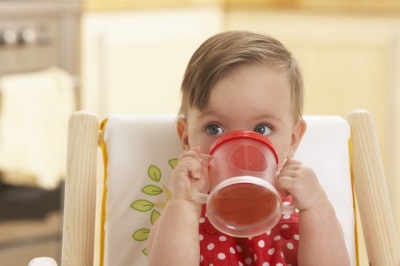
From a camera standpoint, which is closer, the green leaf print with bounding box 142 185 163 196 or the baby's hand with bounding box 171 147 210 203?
the baby's hand with bounding box 171 147 210 203

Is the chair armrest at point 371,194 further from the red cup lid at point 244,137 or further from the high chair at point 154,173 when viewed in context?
the red cup lid at point 244,137

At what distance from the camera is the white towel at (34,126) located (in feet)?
7.92

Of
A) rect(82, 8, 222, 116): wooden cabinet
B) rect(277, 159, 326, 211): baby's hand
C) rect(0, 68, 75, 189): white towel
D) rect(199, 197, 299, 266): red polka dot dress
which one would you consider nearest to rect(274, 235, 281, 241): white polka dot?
rect(199, 197, 299, 266): red polka dot dress

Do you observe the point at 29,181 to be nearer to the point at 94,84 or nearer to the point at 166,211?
the point at 94,84

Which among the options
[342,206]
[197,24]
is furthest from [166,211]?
[197,24]

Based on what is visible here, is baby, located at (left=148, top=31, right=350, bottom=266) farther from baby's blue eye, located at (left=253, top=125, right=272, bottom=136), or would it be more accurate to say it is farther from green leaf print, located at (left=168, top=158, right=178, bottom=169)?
green leaf print, located at (left=168, top=158, right=178, bottom=169)

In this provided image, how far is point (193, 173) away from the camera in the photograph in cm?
125

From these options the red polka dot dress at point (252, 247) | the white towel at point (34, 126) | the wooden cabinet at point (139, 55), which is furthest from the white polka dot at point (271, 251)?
the wooden cabinet at point (139, 55)

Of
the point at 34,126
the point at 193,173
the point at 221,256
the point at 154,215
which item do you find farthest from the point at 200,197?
the point at 34,126

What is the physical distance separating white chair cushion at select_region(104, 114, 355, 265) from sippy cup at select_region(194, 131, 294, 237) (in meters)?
0.30

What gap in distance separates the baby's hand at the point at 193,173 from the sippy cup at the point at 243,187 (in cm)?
4

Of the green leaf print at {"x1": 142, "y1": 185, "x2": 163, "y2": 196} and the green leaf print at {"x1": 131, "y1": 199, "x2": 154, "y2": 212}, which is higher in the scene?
the green leaf print at {"x1": 142, "y1": 185, "x2": 163, "y2": 196}

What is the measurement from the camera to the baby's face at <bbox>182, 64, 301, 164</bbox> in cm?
128

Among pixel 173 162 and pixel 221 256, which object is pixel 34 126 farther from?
pixel 221 256
